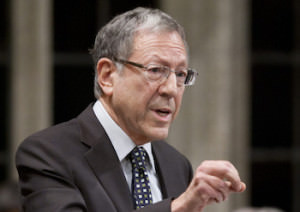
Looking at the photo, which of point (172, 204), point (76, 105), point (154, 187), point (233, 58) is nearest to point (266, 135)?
point (233, 58)

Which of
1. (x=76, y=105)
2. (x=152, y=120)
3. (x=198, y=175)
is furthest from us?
(x=76, y=105)

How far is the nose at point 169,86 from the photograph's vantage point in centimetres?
194

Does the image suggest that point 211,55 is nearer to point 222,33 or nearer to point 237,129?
point 222,33

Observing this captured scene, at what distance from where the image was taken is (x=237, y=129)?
5.09 metres

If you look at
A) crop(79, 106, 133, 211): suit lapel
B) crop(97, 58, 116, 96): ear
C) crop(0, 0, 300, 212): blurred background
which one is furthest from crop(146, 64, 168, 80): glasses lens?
crop(0, 0, 300, 212): blurred background

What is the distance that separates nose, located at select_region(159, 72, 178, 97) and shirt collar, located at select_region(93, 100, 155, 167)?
0.64 ft

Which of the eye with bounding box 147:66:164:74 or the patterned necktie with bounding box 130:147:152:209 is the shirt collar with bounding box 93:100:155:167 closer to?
the patterned necktie with bounding box 130:147:152:209

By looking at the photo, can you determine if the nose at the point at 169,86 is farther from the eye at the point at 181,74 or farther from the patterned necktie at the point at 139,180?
the patterned necktie at the point at 139,180

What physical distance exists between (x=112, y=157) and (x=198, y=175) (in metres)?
0.43

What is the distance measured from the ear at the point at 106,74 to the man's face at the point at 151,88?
0.05m

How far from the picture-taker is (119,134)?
6.57 ft

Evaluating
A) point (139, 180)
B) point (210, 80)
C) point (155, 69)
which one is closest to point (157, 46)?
point (155, 69)

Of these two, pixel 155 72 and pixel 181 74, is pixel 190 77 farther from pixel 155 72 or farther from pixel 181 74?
pixel 155 72

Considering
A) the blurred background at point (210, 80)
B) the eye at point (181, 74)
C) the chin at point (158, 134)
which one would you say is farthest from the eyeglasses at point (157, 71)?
the blurred background at point (210, 80)
